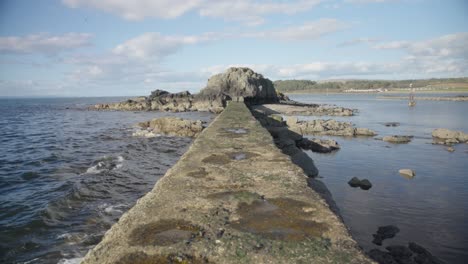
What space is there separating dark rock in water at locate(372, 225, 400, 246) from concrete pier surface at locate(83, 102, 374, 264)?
3.76 m

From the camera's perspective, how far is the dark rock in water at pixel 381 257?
707cm

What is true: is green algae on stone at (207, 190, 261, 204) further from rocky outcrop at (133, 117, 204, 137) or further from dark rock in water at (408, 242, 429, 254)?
rocky outcrop at (133, 117, 204, 137)

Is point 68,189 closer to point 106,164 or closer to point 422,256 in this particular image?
point 106,164

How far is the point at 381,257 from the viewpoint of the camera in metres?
7.27

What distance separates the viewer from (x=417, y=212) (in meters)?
10.6

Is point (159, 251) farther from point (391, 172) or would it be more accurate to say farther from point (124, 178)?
point (391, 172)

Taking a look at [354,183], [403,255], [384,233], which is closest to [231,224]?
[403,255]

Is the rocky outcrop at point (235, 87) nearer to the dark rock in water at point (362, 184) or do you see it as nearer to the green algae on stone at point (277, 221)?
the dark rock in water at point (362, 184)

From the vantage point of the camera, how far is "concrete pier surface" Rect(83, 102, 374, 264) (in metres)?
3.51

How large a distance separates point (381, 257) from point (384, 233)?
5.75 ft

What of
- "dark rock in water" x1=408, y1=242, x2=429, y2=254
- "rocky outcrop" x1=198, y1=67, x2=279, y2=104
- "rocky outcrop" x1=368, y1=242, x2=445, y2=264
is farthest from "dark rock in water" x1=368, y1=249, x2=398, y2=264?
"rocky outcrop" x1=198, y1=67, x2=279, y2=104

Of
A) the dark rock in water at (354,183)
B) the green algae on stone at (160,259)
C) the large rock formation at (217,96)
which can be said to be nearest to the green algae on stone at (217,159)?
the green algae on stone at (160,259)

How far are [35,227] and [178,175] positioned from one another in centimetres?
579

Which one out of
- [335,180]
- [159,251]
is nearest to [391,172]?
[335,180]
